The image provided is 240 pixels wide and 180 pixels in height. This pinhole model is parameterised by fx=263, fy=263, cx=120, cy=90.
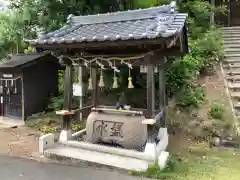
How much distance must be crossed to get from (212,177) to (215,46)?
683 cm

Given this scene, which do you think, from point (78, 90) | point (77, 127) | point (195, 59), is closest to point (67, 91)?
point (78, 90)

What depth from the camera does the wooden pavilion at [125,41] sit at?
5.43 metres

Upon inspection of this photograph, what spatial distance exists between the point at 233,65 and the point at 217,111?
3.56m

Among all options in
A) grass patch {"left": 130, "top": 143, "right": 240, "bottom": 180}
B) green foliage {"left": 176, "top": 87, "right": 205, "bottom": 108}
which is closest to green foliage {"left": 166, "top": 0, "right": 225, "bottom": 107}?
green foliage {"left": 176, "top": 87, "right": 205, "bottom": 108}

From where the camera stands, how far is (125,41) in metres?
5.45

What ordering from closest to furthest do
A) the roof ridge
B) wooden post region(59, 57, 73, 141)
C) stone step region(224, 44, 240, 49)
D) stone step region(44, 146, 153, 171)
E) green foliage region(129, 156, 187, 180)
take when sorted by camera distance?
green foliage region(129, 156, 187, 180) → stone step region(44, 146, 153, 171) → the roof ridge → wooden post region(59, 57, 73, 141) → stone step region(224, 44, 240, 49)

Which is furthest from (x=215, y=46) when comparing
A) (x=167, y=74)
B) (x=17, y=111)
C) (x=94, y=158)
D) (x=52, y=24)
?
(x=17, y=111)

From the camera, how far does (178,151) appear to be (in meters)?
6.68

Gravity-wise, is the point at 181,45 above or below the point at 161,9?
below

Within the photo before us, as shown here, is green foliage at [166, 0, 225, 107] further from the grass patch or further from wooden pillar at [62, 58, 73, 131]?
wooden pillar at [62, 58, 73, 131]

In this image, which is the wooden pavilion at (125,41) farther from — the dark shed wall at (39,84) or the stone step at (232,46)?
the stone step at (232,46)

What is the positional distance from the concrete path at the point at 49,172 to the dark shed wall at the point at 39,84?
4.71 m

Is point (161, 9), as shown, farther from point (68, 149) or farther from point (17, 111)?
point (17, 111)

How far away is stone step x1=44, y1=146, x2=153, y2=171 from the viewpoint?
555 centimetres
